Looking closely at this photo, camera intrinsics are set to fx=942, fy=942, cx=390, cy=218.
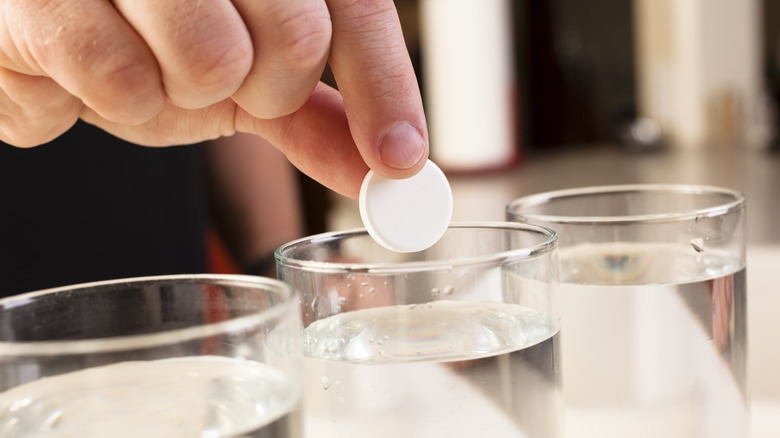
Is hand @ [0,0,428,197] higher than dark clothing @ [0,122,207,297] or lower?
higher

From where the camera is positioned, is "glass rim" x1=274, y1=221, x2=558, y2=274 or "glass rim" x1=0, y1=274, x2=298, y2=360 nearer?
"glass rim" x1=0, y1=274, x2=298, y2=360

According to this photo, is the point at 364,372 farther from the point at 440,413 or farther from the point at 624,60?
the point at 624,60

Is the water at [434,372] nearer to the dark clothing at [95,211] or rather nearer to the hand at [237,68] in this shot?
the hand at [237,68]

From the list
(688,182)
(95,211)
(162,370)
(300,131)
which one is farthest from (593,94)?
(162,370)

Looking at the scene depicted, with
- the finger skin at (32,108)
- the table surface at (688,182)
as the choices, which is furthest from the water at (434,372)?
the table surface at (688,182)

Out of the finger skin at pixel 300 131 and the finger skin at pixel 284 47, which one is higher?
the finger skin at pixel 284 47

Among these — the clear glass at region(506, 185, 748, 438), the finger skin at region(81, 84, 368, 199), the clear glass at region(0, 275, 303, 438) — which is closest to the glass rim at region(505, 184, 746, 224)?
the clear glass at region(506, 185, 748, 438)

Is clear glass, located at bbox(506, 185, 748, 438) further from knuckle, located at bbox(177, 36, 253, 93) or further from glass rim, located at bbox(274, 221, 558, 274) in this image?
knuckle, located at bbox(177, 36, 253, 93)

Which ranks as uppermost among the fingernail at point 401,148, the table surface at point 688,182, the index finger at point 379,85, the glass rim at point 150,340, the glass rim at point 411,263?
the index finger at point 379,85

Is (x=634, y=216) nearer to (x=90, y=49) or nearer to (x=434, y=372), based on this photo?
(x=434, y=372)
